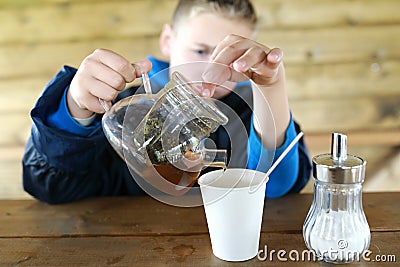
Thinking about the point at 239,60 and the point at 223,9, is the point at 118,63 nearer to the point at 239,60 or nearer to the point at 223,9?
the point at 239,60

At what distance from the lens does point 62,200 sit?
37.1 inches

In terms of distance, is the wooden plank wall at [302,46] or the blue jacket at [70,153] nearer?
the blue jacket at [70,153]

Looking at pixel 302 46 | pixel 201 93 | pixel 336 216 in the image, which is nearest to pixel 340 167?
pixel 336 216

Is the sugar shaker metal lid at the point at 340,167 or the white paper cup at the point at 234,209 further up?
the sugar shaker metal lid at the point at 340,167

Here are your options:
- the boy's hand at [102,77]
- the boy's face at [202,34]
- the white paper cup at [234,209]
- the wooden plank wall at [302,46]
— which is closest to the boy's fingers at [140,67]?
the boy's hand at [102,77]

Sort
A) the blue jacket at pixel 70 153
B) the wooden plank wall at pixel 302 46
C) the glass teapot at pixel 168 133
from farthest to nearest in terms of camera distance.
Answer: the wooden plank wall at pixel 302 46
the blue jacket at pixel 70 153
the glass teapot at pixel 168 133

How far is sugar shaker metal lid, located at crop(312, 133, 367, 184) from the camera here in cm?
60

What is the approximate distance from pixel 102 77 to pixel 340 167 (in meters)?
0.35

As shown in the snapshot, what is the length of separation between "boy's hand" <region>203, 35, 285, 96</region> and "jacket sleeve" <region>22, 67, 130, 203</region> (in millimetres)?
303

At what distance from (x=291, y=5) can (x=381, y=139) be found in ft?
1.84

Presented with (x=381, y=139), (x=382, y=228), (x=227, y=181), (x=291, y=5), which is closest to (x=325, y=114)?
(x=381, y=139)

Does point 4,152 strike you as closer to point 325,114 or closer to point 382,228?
point 325,114

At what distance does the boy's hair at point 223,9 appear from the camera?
111 centimetres

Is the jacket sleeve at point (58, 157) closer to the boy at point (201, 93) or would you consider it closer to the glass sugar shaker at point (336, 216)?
the boy at point (201, 93)
